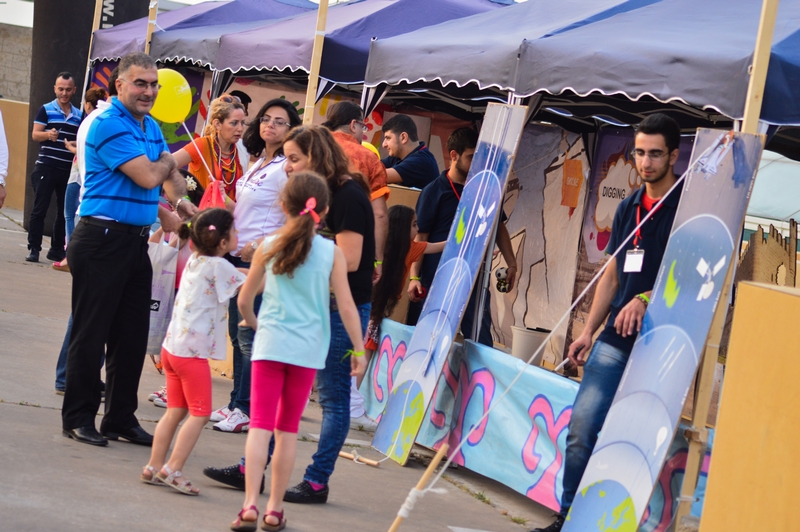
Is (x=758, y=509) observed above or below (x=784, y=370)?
below

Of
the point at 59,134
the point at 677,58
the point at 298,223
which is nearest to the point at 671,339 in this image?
the point at 677,58

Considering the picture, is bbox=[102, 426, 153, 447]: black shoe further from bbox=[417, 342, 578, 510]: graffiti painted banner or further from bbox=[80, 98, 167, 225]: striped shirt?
bbox=[417, 342, 578, 510]: graffiti painted banner

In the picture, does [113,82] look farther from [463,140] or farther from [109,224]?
[463,140]

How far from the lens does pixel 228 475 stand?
442cm

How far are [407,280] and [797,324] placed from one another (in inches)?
153

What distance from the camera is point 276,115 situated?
5.20 metres

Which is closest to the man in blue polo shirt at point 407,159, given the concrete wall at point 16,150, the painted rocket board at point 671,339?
the painted rocket board at point 671,339

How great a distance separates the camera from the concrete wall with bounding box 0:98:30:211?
57.2 ft

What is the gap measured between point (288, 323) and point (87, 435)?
1.67m

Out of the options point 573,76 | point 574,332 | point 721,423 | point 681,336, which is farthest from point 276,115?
point 574,332

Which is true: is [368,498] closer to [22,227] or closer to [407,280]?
[407,280]

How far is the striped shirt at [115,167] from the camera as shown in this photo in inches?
186

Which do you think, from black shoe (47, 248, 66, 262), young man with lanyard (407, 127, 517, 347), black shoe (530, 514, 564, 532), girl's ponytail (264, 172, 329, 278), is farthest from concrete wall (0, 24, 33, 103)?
black shoe (530, 514, 564, 532)

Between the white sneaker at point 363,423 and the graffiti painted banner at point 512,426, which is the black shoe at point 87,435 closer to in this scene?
the graffiti painted banner at point 512,426
